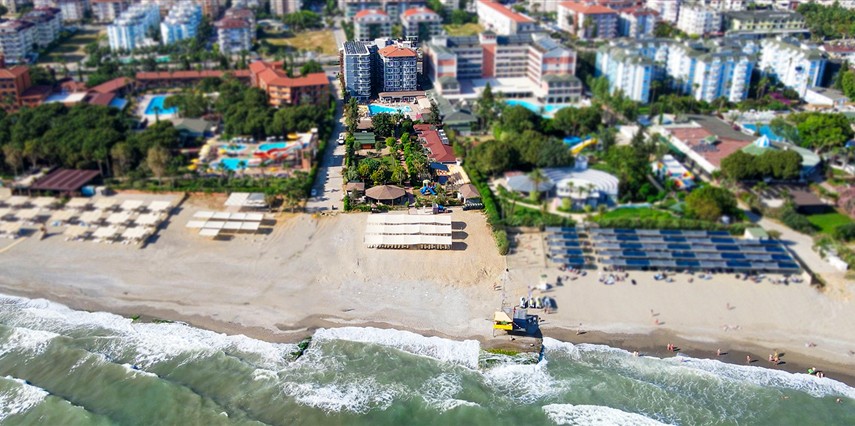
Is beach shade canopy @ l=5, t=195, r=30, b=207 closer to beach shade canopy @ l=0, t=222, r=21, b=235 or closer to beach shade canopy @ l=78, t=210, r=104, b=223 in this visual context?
beach shade canopy @ l=0, t=222, r=21, b=235

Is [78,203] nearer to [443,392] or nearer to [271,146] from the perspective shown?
[271,146]

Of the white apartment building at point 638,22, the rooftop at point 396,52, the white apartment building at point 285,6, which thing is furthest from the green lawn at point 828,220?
the white apartment building at point 285,6

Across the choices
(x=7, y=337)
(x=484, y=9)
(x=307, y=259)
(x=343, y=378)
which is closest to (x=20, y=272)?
(x=7, y=337)

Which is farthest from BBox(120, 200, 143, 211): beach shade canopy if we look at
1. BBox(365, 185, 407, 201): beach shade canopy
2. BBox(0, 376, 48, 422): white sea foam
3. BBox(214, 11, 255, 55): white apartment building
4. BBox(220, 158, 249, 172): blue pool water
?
BBox(214, 11, 255, 55): white apartment building

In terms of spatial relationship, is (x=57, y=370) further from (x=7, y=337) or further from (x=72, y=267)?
(x=72, y=267)

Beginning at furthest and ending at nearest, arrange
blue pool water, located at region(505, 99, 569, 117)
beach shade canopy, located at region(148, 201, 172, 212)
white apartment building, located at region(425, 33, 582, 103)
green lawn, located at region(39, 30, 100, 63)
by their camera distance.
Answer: green lawn, located at region(39, 30, 100, 63)
white apartment building, located at region(425, 33, 582, 103)
blue pool water, located at region(505, 99, 569, 117)
beach shade canopy, located at region(148, 201, 172, 212)

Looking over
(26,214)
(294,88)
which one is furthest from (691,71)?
(26,214)
